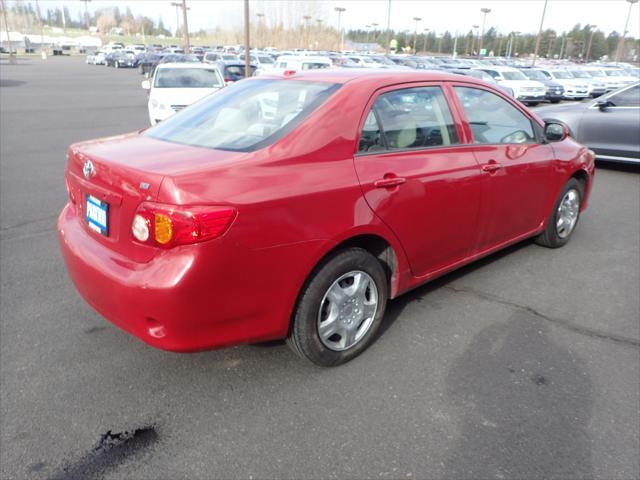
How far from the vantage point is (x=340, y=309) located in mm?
3016

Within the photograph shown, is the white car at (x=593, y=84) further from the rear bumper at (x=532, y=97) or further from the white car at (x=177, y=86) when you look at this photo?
the white car at (x=177, y=86)

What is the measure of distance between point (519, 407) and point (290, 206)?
5.36 ft

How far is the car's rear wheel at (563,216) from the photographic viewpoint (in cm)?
491

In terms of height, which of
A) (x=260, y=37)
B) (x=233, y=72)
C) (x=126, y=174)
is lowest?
(x=233, y=72)

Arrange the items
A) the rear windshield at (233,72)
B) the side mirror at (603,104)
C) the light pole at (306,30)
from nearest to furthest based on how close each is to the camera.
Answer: the side mirror at (603,104)
the rear windshield at (233,72)
the light pole at (306,30)

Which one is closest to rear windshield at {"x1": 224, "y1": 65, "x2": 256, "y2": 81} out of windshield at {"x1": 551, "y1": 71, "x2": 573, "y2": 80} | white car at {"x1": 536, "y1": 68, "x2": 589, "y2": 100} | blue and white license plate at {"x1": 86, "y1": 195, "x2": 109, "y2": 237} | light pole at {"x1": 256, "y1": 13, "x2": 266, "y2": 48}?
white car at {"x1": 536, "y1": 68, "x2": 589, "y2": 100}

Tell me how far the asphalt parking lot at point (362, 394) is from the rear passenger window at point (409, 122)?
126cm

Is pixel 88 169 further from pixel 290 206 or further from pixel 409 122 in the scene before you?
pixel 409 122

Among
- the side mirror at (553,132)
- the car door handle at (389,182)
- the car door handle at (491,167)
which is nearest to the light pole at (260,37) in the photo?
the side mirror at (553,132)

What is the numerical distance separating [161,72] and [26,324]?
9576 mm

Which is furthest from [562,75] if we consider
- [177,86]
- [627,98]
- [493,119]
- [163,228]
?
[163,228]

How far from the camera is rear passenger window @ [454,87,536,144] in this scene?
12.3ft

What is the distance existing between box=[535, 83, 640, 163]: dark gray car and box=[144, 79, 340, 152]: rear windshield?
692cm

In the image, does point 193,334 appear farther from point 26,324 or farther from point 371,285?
point 26,324
